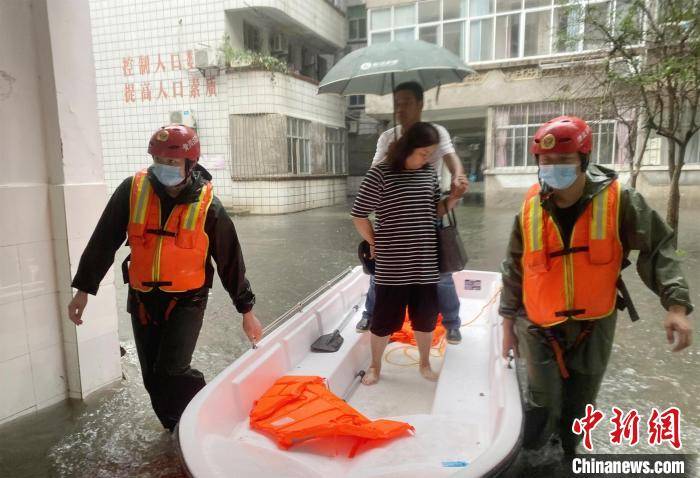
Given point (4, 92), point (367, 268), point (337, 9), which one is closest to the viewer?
point (4, 92)

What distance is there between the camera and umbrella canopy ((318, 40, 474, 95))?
3.58 m

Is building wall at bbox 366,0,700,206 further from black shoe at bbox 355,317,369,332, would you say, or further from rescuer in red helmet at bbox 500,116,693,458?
rescuer in red helmet at bbox 500,116,693,458

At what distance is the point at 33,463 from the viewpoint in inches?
102

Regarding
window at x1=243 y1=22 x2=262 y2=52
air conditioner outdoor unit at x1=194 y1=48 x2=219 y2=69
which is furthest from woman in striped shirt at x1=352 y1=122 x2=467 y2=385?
window at x1=243 y1=22 x2=262 y2=52

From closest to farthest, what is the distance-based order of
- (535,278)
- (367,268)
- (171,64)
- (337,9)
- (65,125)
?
(535,278)
(65,125)
(367,268)
(171,64)
(337,9)

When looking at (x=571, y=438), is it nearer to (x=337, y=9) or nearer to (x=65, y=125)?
(x=65, y=125)

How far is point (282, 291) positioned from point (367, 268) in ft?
10.1

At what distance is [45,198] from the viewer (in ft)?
9.93

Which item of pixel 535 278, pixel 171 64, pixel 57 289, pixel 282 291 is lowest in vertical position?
pixel 282 291

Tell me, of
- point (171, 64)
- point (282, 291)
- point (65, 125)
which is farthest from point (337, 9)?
point (65, 125)

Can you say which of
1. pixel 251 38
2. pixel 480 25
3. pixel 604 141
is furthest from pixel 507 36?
pixel 251 38

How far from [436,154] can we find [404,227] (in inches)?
28.5

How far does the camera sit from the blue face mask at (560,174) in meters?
2.07

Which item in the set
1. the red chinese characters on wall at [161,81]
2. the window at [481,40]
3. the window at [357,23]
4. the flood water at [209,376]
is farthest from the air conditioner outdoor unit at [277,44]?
the flood water at [209,376]
